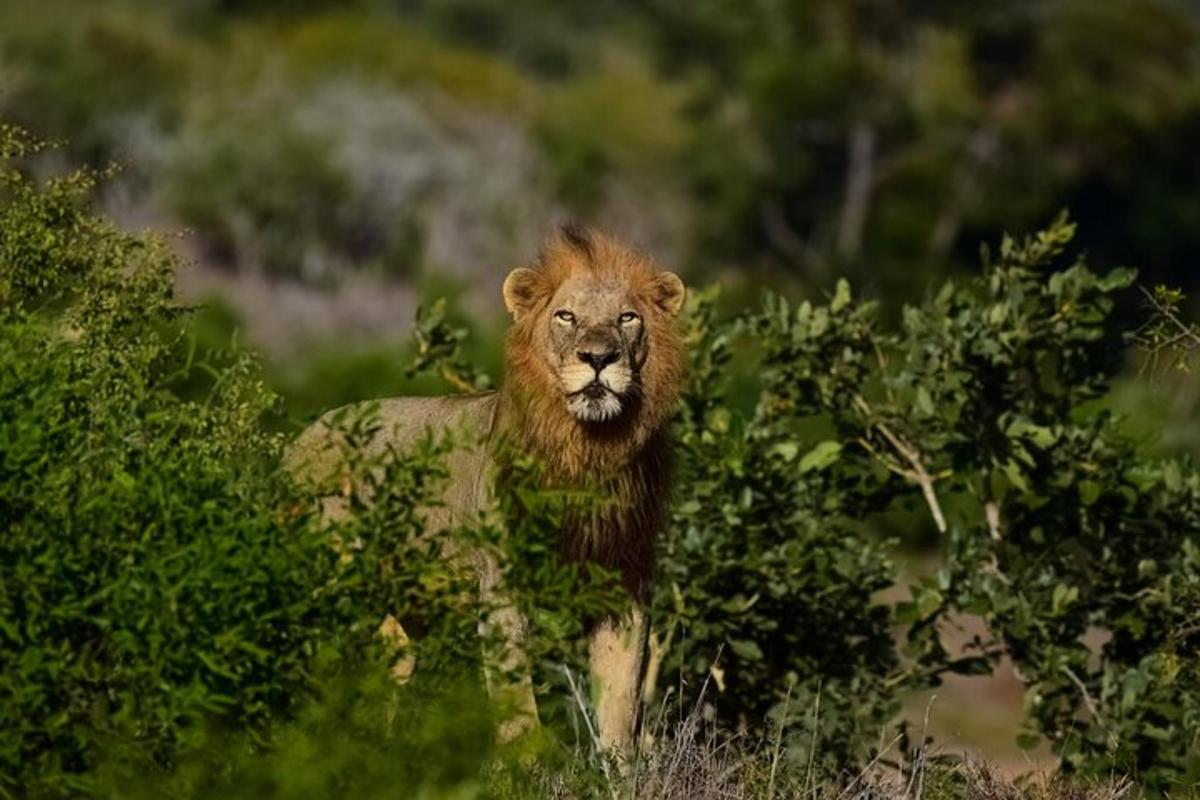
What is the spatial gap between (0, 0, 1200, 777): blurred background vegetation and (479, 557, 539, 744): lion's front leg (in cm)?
3104

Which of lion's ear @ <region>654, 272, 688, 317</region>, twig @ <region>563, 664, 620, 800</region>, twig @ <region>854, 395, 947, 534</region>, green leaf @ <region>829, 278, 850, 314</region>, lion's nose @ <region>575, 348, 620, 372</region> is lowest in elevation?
twig @ <region>563, 664, 620, 800</region>

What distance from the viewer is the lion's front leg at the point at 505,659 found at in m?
6.27

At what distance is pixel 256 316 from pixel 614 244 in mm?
26712

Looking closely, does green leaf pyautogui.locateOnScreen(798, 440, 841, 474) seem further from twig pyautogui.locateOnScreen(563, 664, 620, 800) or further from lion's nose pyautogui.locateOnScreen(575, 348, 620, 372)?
twig pyautogui.locateOnScreen(563, 664, 620, 800)

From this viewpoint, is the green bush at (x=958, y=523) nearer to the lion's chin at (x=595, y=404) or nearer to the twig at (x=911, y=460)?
the twig at (x=911, y=460)

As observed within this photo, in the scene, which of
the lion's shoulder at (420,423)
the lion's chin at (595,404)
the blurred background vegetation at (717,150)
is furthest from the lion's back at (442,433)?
the blurred background vegetation at (717,150)

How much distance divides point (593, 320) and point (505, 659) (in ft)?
7.74

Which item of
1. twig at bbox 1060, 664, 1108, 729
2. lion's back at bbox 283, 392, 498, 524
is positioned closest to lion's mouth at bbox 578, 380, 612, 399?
lion's back at bbox 283, 392, 498, 524

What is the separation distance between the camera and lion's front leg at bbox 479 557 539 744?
6273mm

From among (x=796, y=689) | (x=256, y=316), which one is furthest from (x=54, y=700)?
(x=256, y=316)

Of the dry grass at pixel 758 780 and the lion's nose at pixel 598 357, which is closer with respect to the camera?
the dry grass at pixel 758 780

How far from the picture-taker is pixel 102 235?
26.7ft

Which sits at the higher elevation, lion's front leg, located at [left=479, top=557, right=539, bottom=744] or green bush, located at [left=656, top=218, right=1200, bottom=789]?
green bush, located at [left=656, top=218, right=1200, bottom=789]

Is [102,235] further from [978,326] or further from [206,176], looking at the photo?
[206,176]
